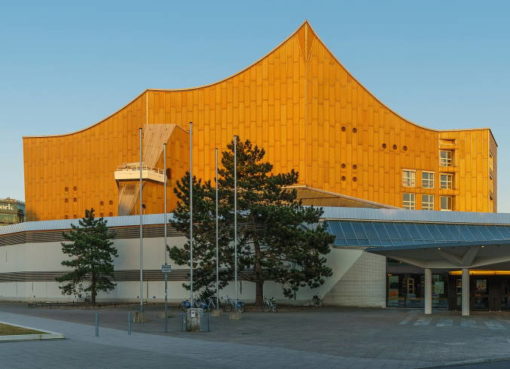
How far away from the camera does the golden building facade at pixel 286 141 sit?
82.9m

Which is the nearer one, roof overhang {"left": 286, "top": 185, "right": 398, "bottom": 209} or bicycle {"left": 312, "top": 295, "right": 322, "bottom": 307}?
bicycle {"left": 312, "top": 295, "right": 322, "bottom": 307}

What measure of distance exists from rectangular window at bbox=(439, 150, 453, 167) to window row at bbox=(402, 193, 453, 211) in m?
4.40

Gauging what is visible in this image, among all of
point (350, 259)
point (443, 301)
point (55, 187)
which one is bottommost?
point (443, 301)

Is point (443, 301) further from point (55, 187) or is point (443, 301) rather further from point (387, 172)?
point (55, 187)

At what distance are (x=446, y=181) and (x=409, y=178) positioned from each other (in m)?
8.60

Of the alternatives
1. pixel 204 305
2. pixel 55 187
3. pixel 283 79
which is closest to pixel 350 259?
pixel 204 305

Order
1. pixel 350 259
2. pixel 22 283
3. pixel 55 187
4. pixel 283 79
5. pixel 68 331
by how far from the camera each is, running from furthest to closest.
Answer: pixel 55 187, pixel 283 79, pixel 22 283, pixel 350 259, pixel 68 331

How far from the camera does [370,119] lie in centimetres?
A: 8700

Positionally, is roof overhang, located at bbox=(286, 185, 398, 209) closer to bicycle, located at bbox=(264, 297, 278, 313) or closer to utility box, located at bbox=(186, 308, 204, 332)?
bicycle, located at bbox=(264, 297, 278, 313)

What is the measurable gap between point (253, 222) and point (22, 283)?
108 ft

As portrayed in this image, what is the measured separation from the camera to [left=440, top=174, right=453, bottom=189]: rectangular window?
319 ft

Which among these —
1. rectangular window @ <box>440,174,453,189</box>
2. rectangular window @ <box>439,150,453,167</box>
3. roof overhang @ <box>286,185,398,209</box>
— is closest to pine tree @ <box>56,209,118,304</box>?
roof overhang @ <box>286,185,398,209</box>

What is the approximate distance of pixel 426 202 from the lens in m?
95.3

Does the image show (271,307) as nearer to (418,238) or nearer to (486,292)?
(486,292)
